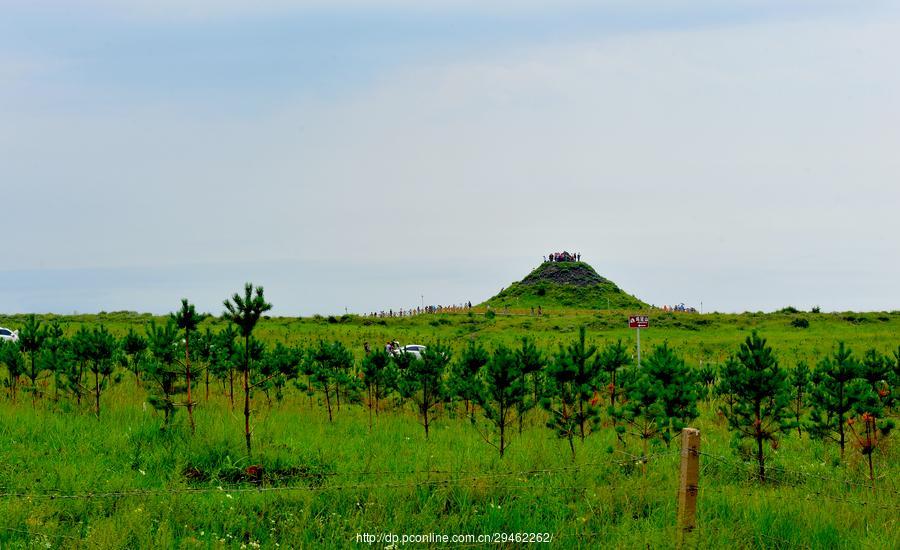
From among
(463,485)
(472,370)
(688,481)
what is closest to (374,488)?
(463,485)

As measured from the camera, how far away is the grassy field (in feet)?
28.2

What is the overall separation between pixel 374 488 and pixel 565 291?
6843 centimetres

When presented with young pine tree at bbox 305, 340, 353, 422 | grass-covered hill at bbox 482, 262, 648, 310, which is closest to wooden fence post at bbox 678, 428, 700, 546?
young pine tree at bbox 305, 340, 353, 422

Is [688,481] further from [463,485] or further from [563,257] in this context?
[563,257]

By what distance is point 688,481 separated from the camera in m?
7.61

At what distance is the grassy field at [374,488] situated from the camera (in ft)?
28.2

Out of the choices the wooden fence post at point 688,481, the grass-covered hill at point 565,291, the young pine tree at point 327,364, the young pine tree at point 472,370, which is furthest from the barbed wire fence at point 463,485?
the grass-covered hill at point 565,291

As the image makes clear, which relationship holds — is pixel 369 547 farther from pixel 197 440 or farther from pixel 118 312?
pixel 118 312

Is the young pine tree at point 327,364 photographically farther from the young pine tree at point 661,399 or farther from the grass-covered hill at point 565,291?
the grass-covered hill at point 565,291

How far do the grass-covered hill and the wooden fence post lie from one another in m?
63.7

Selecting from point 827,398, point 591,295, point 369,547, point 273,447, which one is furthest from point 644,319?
point 591,295

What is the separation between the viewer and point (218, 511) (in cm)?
902

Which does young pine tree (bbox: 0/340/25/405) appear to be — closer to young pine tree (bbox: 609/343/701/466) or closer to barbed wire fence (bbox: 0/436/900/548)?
barbed wire fence (bbox: 0/436/900/548)

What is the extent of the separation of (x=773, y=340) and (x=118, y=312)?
5489 centimetres
